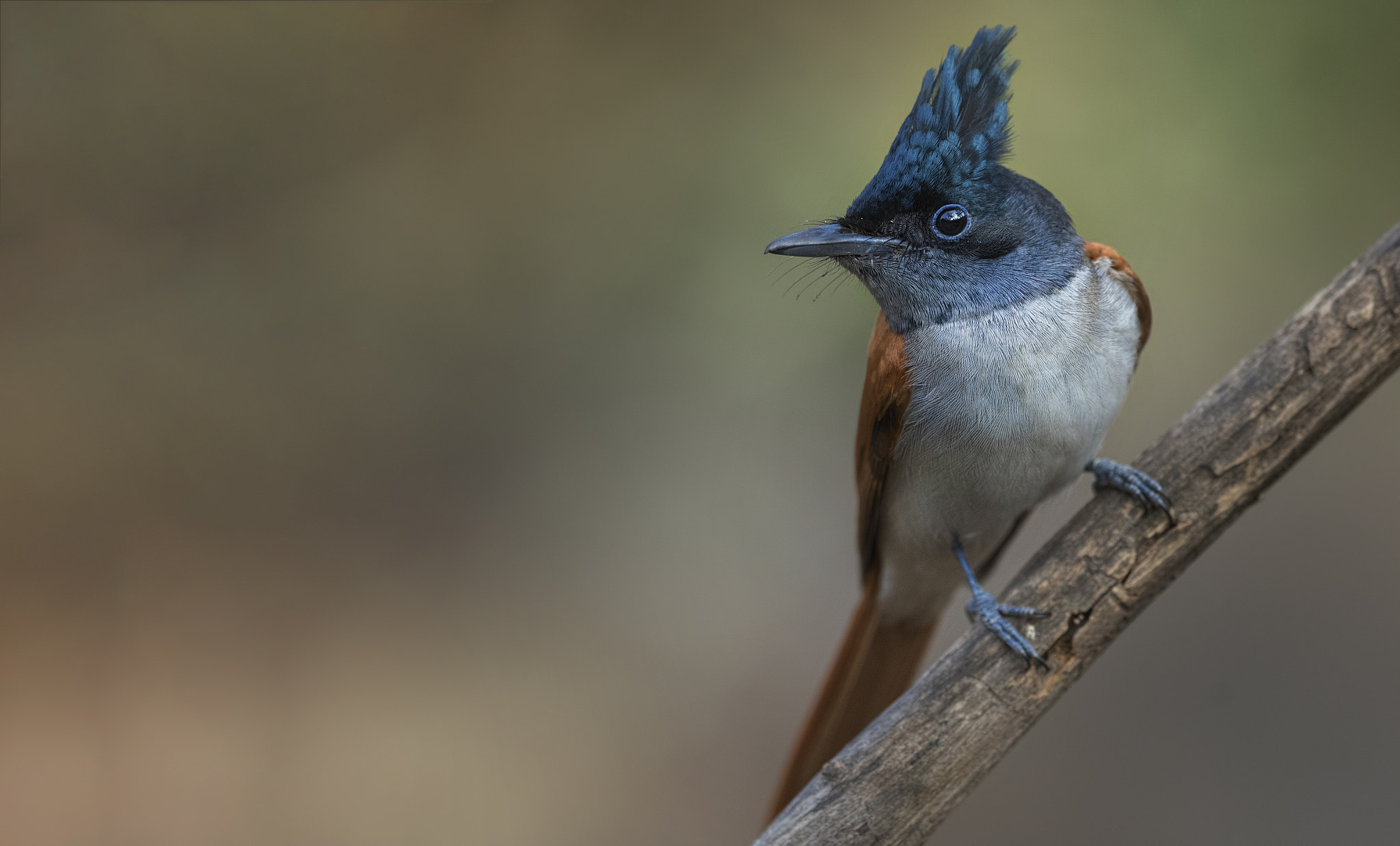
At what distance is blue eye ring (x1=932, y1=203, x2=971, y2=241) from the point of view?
2.04 m

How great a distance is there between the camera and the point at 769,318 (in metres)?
3.76

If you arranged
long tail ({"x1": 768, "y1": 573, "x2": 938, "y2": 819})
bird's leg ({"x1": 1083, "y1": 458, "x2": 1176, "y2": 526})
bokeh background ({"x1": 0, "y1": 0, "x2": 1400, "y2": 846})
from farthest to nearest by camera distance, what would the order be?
bokeh background ({"x1": 0, "y1": 0, "x2": 1400, "y2": 846}) → long tail ({"x1": 768, "y1": 573, "x2": 938, "y2": 819}) → bird's leg ({"x1": 1083, "y1": 458, "x2": 1176, "y2": 526})

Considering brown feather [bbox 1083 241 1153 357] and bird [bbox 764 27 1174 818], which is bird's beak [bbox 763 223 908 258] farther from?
brown feather [bbox 1083 241 1153 357]

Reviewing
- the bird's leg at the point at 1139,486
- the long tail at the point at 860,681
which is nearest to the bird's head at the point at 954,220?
the bird's leg at the point at 1139,486

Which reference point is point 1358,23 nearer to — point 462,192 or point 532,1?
point 532,1

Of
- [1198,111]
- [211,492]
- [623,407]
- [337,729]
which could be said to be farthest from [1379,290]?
[211,492]

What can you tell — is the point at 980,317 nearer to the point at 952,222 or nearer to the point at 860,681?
the point at 952,222

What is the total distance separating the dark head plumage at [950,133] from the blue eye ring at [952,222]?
3cm

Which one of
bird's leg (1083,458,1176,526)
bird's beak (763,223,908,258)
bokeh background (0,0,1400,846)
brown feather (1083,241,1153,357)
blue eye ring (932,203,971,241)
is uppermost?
brown feather (1083,241,1153,357)

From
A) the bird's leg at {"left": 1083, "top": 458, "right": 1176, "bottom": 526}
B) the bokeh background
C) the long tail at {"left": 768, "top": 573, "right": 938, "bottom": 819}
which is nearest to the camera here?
the bird's leg at {"left": 1083, "top": 458, "right": 1176, "bottom": 526}

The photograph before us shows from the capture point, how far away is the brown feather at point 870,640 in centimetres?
223

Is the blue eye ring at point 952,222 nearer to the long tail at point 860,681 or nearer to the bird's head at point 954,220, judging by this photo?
the bird's head at point 954,220

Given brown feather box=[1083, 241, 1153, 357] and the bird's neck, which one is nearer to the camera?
the bird's neck

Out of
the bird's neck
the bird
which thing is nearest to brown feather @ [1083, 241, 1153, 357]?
the bird
